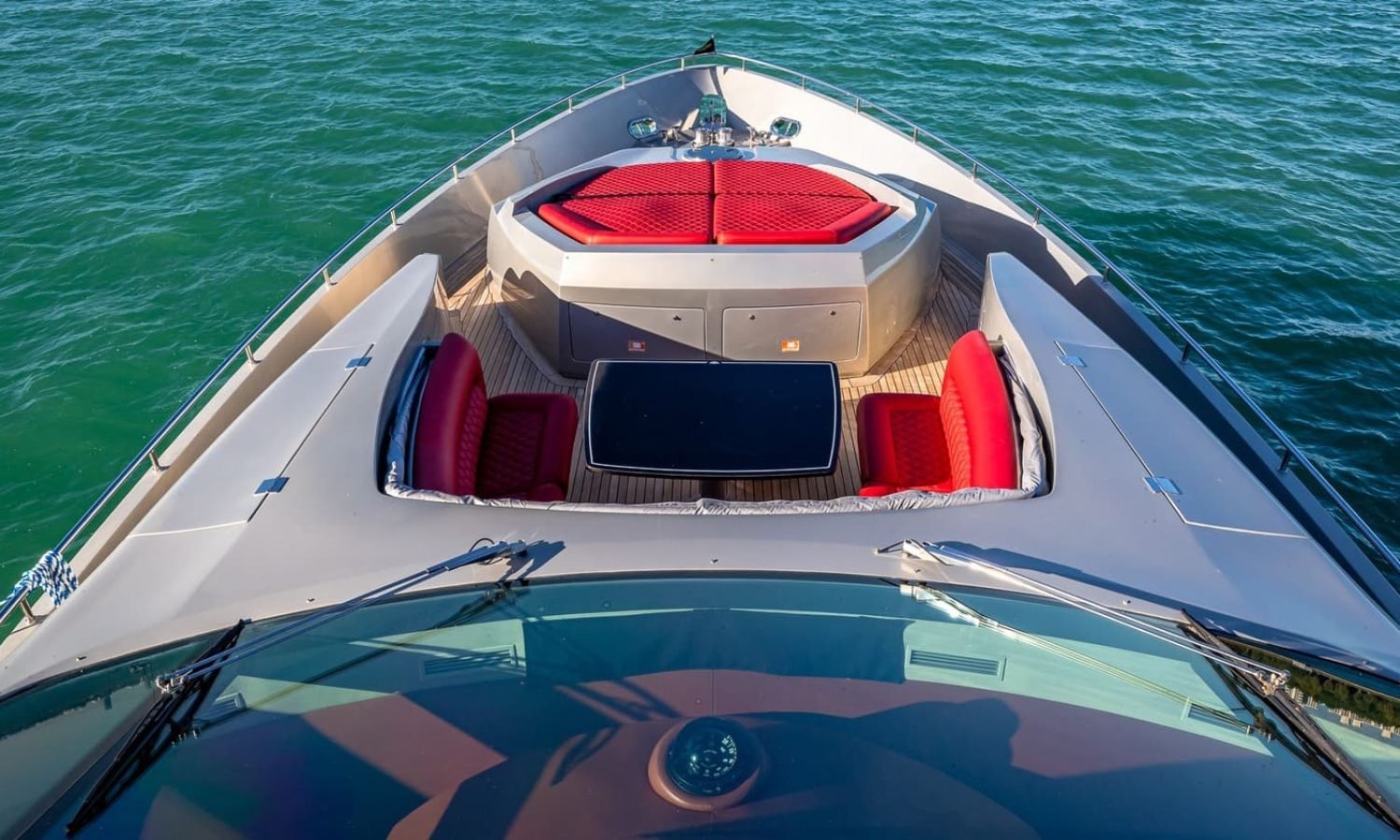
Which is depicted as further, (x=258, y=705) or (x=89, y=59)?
(x=89, y=59)

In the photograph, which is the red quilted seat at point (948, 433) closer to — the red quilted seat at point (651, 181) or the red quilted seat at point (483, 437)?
the red quilted seat at point (483, 437)

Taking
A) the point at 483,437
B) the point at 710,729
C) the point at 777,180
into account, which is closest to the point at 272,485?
the point at 483,437

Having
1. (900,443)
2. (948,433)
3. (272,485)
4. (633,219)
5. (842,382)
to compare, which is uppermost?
(633,219)

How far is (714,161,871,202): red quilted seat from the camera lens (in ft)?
18.3

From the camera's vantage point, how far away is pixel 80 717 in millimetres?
2184

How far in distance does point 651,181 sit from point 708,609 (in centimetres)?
390

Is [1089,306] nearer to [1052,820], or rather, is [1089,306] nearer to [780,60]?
[1052,820]

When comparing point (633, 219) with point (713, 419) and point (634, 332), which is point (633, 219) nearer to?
point (634, 332)

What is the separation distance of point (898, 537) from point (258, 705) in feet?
6.01

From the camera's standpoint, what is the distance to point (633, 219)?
17.1 ft

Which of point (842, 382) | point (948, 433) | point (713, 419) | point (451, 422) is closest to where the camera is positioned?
point (451, 422)

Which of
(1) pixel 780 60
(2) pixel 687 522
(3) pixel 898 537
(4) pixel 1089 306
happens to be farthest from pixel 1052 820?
(1) pixel 780 60

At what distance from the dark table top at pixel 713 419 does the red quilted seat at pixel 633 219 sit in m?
0.98

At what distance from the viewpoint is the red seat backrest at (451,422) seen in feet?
11.4
